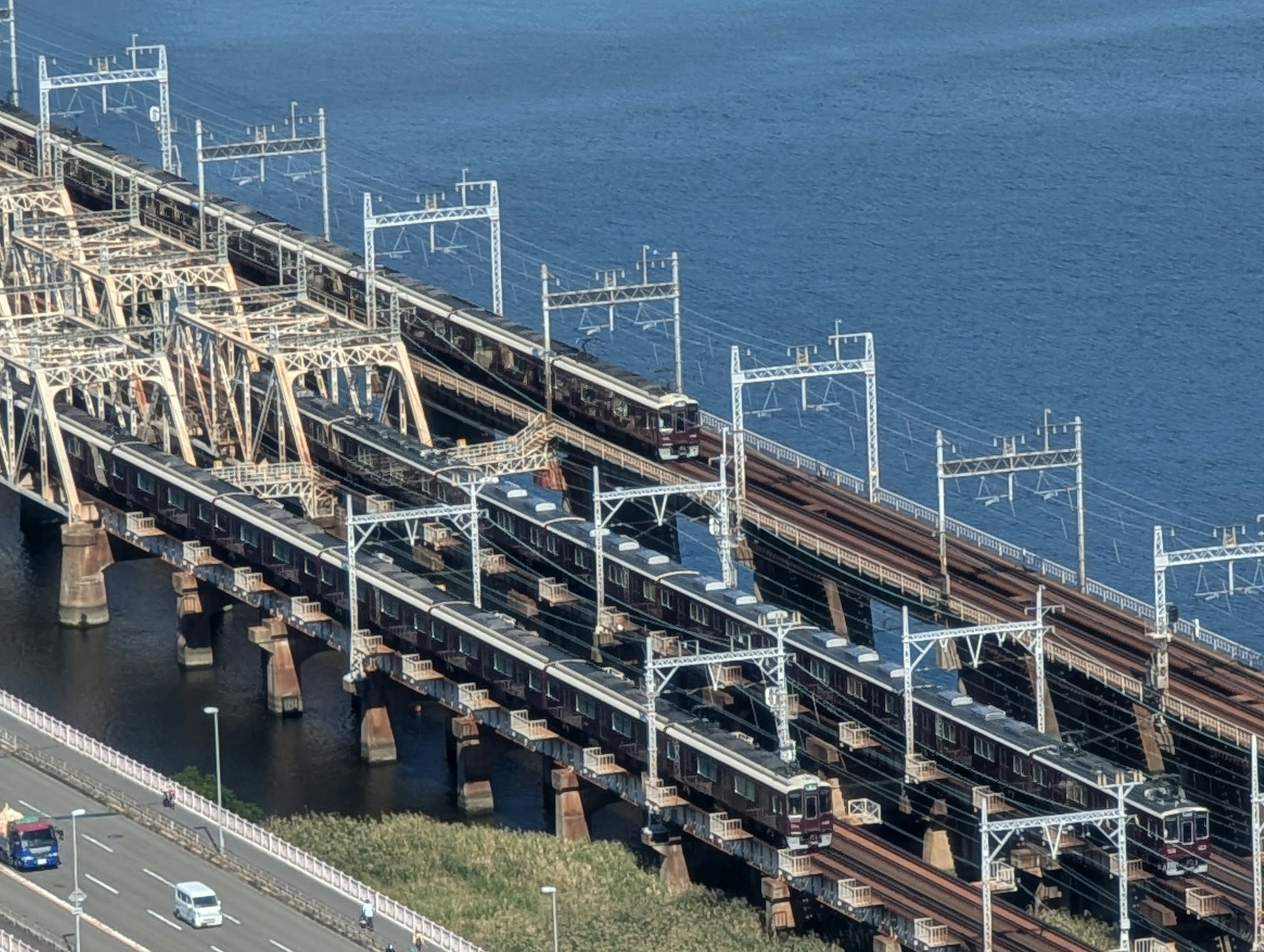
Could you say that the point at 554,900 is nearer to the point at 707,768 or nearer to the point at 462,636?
the point at 707,768

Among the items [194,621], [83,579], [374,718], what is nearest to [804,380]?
[194,621]

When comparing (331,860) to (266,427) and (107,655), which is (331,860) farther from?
(266,427)

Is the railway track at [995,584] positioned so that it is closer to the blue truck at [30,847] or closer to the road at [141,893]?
the road at [141,893]

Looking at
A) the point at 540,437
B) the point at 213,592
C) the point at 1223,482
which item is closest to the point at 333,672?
the point at 213,592

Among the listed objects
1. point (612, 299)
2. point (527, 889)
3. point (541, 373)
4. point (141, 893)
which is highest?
point (612, 299)

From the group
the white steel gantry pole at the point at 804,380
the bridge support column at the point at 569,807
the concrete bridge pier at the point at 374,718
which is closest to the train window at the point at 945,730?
the bridge support column at the point at 569,807

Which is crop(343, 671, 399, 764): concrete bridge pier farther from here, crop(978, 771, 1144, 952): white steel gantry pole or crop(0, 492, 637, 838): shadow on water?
crop(978, 771, 1144, 952): white steel gantry pole

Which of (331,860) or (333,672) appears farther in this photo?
(333,672)
